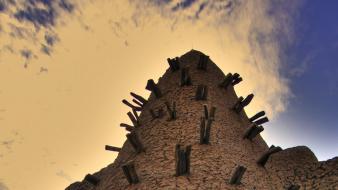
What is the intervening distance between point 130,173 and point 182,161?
1417mm

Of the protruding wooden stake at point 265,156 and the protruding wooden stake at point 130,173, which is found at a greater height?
the protruding wooden stake at point 265,156

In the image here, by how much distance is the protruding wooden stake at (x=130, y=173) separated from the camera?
7.82 metres

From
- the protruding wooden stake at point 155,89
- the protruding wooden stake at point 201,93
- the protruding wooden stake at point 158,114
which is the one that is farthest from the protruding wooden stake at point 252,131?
the protruding wooden stake at point 155,89

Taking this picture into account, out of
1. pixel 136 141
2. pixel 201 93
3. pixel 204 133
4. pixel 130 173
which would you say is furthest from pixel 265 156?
pixel 130 173

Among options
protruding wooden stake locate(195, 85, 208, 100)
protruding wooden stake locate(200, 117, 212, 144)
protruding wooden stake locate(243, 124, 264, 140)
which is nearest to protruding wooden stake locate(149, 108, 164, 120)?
protruding wooden stake locate(195, 85, 208, 100)

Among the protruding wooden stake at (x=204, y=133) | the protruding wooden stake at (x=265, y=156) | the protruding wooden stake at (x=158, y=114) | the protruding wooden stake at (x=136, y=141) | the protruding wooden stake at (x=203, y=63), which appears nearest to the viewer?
the protruding wooden stake at (x=204, y=133)

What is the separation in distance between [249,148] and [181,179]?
353 centimetres

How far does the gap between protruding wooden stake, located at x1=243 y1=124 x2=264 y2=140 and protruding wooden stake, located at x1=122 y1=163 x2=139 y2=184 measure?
14.0 ft

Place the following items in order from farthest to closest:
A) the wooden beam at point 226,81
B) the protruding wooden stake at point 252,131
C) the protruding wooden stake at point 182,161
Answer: the wooden beam at point 226,81
the protruding wooden stake at point 252,131
the protruding wooden stake at point 182,161

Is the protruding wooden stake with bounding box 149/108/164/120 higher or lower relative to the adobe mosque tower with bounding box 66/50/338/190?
higher

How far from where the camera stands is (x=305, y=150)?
12062 millimetres

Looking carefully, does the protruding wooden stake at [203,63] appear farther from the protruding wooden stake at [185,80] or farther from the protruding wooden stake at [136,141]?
the protruding wooden stake at [136,141]

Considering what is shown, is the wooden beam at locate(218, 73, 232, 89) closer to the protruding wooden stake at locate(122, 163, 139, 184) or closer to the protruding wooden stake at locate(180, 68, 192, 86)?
the protruding wooden stake at locate(180, 68, 192, 86)

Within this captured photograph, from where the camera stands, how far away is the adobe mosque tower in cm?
776
